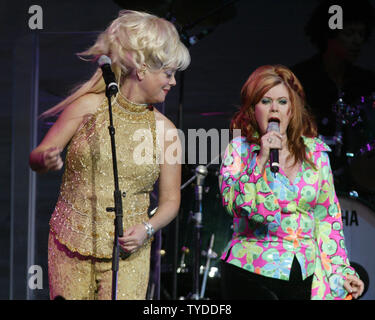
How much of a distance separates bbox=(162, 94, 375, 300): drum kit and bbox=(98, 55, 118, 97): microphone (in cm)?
215

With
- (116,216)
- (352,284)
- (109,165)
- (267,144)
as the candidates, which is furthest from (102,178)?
(352,284)

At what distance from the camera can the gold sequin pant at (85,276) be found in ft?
7.65

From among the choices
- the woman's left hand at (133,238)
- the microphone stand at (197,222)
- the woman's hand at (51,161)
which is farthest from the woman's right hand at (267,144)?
the microphone stand at (197,222)

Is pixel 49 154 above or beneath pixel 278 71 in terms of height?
beneath

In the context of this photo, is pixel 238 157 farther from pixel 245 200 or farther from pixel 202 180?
pixel 202 180

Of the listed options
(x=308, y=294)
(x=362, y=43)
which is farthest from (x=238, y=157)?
(x=362, y=43)

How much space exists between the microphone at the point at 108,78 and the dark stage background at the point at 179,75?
1.69 metres

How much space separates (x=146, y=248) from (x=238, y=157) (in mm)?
532

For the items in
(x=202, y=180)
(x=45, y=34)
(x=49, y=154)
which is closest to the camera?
(x=49, y=154)

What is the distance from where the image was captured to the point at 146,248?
2.47m

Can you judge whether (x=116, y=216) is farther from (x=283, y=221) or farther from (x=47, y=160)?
(x=283, y=221)

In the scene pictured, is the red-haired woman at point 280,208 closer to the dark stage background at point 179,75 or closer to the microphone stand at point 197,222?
the dark stage background at point 179,75

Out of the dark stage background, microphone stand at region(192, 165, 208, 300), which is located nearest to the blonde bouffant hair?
the dark stage background

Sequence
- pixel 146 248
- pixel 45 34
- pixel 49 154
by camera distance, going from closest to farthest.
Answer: pixel 49 154, pixel 146 248, pixel 45 34
